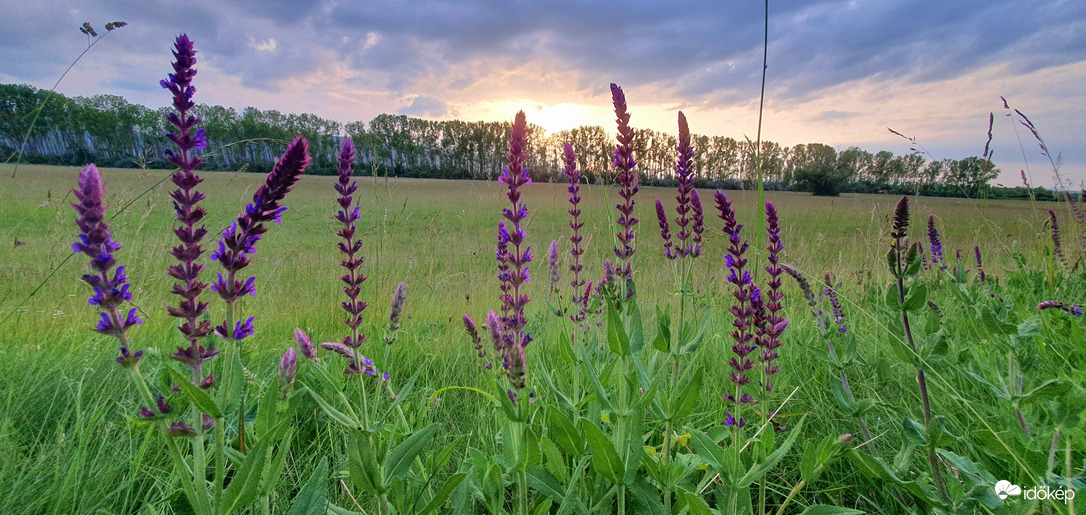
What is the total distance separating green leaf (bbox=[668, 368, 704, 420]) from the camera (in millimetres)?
1496

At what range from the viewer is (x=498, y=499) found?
149cm

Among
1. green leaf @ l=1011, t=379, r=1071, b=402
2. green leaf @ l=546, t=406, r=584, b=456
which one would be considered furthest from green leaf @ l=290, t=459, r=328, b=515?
green leaf @ l=1011, t=379, r=1071, b=402

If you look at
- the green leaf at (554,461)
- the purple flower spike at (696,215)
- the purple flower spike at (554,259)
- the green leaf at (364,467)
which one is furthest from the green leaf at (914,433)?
the purple flower spike at (554,259)

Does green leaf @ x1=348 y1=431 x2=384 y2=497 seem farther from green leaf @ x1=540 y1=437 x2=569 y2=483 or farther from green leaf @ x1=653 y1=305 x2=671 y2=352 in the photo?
green leaf @ x1=653 y1=305 x2=671 y2=352

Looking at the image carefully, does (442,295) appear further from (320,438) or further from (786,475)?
(786,475)

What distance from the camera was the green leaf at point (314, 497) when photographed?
116cm

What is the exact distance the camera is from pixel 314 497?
1183mm

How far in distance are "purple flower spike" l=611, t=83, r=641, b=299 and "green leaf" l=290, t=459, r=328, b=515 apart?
4.22 feet

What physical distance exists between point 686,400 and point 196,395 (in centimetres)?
132

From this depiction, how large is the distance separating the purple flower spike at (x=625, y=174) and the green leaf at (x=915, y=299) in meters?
0.97

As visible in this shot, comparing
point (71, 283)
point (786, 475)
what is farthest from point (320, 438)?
point (71, 283)

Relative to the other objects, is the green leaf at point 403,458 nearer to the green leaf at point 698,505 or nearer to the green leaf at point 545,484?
the green leaf at point 545,484

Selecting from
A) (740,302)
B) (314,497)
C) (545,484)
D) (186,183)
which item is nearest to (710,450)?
(545,484)

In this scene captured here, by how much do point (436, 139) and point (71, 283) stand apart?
76.4 m
